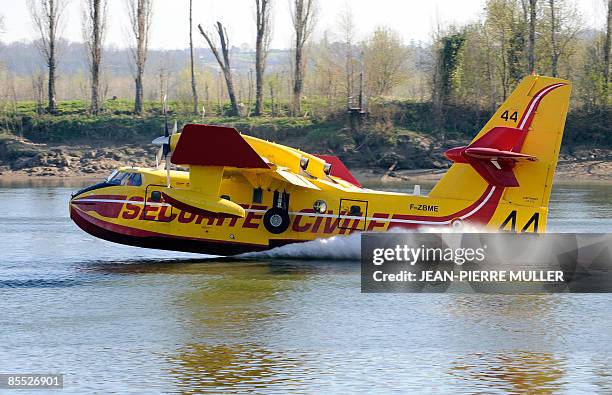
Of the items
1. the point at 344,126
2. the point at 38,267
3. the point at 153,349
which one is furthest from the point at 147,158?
the point at 153,349

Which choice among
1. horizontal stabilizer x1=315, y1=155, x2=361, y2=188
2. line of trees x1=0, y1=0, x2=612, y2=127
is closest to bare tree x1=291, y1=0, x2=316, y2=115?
line of trees x1=0, y1=0, x2=612, y2=127

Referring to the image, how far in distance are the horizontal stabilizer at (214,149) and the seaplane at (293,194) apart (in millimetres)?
26

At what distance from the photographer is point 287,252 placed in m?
28.0

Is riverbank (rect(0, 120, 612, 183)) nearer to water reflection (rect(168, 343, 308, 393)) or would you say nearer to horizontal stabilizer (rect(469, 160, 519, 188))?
horizontal stabilizer (rect(469, 160, 519, 188))

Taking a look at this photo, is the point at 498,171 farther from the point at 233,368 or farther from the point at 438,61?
the point at 438,61

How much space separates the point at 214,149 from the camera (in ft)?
84.2

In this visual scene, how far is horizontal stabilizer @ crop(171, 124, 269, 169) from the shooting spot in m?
25.4

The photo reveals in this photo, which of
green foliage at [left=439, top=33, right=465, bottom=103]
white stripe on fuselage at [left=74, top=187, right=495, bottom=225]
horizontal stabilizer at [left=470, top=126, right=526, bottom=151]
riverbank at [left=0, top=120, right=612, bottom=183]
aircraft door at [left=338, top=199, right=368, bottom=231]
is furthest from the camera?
green foliage at [left=439, top=33, right=465, bottom=103]

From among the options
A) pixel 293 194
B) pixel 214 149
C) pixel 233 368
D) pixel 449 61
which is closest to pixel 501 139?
pixel 293 194

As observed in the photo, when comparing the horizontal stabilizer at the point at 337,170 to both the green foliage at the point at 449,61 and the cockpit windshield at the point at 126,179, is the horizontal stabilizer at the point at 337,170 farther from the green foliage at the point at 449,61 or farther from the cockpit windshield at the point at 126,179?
the green foliage at the point at 449,61

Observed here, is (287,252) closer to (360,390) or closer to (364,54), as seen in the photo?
(360,390)

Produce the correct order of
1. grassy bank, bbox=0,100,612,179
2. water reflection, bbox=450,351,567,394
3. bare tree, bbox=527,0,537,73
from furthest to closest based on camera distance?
bare tree, bbox=527,0,537,73, grassy bank, bbox=0,100,612,179, water reflection, bbox=450,351,567,394

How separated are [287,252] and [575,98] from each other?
4735cm

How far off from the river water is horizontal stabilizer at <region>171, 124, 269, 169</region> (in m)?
3.02
